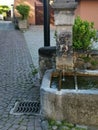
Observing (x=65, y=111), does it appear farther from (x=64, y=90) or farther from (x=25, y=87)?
(x=25, y=87)

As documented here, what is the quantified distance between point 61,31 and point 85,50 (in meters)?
0.87

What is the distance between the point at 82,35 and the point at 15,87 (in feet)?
6.85

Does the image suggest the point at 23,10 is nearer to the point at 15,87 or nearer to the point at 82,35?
the point at 15,87

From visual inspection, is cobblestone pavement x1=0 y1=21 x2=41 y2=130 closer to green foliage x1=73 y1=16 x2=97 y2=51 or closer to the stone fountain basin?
the stone fountain basin

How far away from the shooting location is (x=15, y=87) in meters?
8.12

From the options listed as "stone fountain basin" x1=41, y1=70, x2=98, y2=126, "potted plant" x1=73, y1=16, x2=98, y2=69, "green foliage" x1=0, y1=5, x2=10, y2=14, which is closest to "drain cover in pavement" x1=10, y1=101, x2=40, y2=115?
"stone fountain basin" x1=41, y1=70, x2=98, y2=126

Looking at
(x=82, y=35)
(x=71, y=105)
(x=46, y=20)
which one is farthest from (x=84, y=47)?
(x=71, y=105)

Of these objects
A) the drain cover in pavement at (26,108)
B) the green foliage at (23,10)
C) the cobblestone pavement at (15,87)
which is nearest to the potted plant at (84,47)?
the cobblestone pavement at (15,87)

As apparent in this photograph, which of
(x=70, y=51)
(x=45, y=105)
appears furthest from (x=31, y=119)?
(x=70, y=51)

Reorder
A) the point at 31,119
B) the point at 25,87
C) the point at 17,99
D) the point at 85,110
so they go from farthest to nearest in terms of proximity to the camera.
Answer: the point at 25,87 → the point at 17,99 → the point at 31,119 → the point at 85,110

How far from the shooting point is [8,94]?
7527 millimetres

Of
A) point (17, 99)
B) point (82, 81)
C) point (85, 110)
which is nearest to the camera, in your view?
point (85, 110)

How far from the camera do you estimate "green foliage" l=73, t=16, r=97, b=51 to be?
294 inches

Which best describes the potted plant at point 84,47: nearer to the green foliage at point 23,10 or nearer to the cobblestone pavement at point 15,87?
the cobblestone pavement at point 15,87
